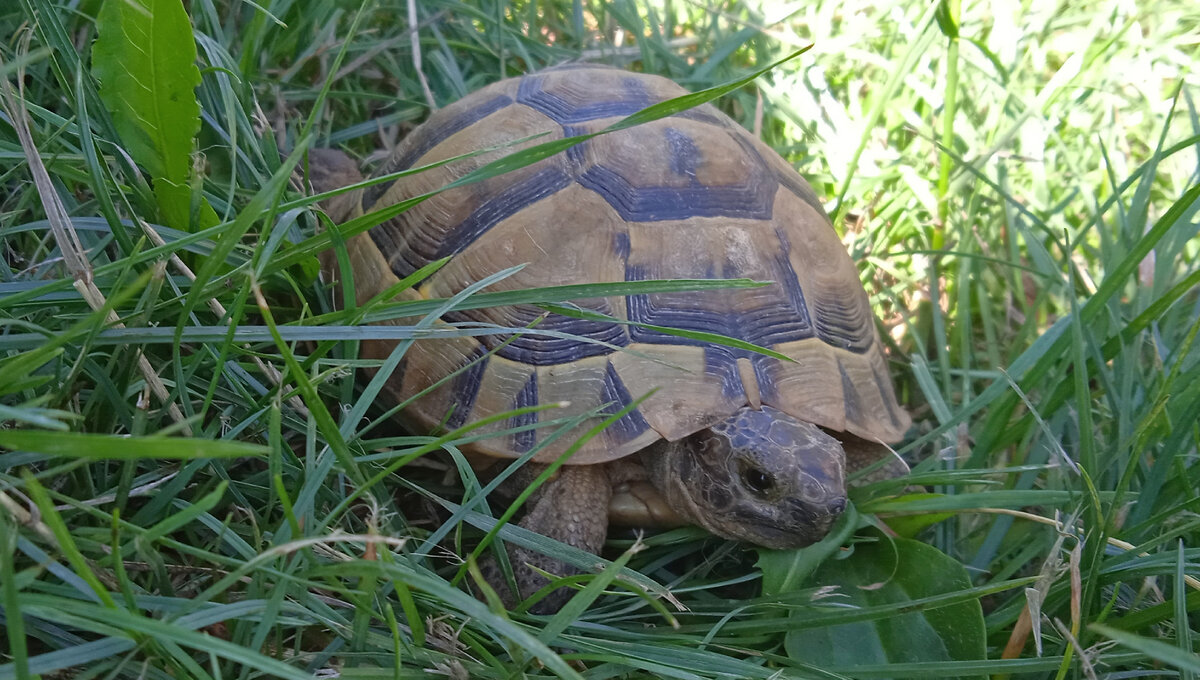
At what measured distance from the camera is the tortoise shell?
62.9 inches

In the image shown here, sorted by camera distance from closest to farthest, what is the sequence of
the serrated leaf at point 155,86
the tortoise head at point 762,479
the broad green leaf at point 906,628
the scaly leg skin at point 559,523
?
the serrated leaf at point 155,86 < the broad green leaf at point 906,628 < the tortoise head at point 762,479 < the scaly leg skin at point 559,523

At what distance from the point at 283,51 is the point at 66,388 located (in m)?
1.51

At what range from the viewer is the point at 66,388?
Answer: 3.61 ft

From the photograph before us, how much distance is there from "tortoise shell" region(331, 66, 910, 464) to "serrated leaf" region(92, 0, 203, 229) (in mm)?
574

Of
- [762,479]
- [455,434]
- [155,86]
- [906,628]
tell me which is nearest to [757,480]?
[762,479]

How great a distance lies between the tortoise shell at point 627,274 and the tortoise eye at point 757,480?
0.42 feet

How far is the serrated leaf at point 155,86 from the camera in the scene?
1.26 m

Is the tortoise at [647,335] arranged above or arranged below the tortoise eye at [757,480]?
above

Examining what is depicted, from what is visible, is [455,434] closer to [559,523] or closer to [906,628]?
[559,523]

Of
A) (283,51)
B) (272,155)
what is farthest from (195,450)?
(283,51)

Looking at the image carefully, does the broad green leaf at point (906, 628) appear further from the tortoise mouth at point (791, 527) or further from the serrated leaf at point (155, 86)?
the serrated leaf at point (155, 86)

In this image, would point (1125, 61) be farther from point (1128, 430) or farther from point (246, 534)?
point (246, 534)

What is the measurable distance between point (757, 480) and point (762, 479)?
0.04ft

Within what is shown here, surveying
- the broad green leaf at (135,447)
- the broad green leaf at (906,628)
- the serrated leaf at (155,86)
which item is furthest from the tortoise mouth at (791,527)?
the serrated leaf at (155,86)
